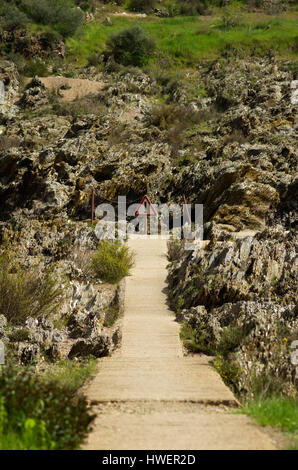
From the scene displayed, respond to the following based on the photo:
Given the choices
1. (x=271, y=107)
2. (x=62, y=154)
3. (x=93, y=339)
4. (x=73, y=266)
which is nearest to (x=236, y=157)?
(x=271, y=107)

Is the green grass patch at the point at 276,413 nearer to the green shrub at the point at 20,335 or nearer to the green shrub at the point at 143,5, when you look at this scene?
the green shrub at the point at 20,335

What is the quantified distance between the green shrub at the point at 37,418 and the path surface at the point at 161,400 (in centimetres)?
16

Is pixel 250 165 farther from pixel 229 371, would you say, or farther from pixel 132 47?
pixel 132 47

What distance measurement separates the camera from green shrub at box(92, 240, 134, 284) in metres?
10.9

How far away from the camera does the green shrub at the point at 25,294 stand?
743 cm

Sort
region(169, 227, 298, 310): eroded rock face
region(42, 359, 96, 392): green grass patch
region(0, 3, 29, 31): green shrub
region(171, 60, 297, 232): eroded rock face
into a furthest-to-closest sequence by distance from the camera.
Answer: region(0, 3, 29, 31): green shrub < region(171, 60, 297, 232): eroded rock face < region(169, 227, 298, 310): eroded rock face < region(42, 359, 96, 392): green grass patch

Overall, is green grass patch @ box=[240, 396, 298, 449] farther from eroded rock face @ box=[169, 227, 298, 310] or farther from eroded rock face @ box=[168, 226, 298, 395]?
eroded rock face @ box=[169, 227, 298, 310]

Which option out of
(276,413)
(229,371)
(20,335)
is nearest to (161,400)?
(276,413)

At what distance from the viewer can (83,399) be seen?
343cm

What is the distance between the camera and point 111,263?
10.9 meters

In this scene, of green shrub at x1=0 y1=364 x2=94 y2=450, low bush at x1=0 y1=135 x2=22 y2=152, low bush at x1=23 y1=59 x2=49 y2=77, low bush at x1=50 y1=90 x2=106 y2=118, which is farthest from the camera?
low bush at x1=23 y1=59 x2=49 y2=77

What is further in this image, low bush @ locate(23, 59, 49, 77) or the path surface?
low bush @ locate(23, 59, 49, 77)

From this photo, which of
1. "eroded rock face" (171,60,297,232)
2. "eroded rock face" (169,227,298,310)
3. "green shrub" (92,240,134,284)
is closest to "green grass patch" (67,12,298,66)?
"eroded rock face" (171,60,297,232)

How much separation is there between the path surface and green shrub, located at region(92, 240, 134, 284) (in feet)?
11.4
